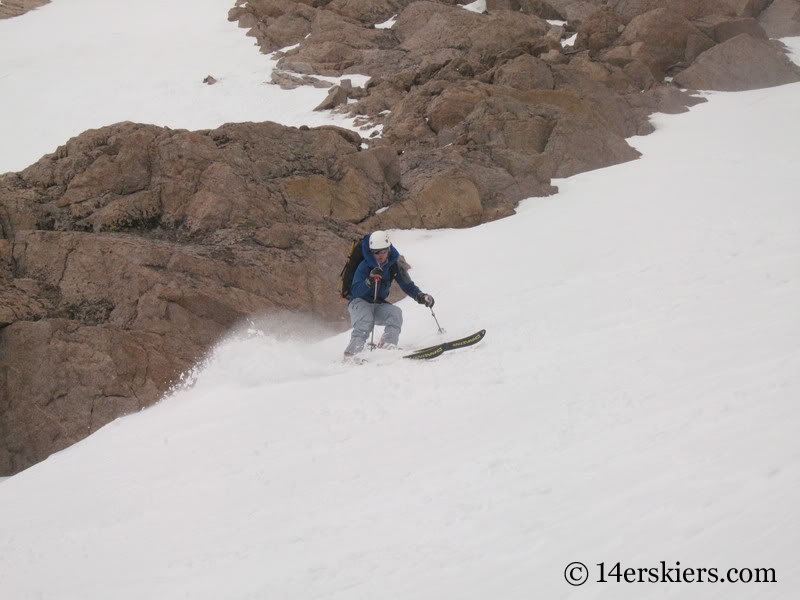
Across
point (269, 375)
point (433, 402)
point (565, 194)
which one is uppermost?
point (433, 402)

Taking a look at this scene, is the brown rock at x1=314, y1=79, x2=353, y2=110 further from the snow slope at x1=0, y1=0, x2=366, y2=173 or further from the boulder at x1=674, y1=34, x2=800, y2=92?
the boulder at x1=674, y1=34, x2=800, y2=92

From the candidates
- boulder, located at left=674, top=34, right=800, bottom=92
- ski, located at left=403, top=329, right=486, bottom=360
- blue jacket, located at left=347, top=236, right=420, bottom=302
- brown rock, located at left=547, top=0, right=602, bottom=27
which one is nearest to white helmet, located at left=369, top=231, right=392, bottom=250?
blue jacket, located at left=347, top=236, right=420, bottom=302

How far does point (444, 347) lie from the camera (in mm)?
7812

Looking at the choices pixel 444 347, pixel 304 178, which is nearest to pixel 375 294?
pixel 444 347

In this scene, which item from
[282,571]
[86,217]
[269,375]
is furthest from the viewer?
[86,217]

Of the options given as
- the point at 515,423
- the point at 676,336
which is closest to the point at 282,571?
the point at 515,423

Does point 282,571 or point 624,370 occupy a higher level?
point 282,571

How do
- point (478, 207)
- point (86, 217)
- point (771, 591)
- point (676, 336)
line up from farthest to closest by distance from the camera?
1. point (478, 207)
2. point (86, 217)
3. point (676, 336)
4. point (771, 591)

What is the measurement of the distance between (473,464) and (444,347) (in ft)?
9.97

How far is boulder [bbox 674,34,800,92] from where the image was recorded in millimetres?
24094

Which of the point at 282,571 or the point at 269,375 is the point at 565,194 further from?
the point at 282,571

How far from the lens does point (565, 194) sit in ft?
54.0

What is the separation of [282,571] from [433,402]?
245cm

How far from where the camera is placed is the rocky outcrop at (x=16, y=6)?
134 ft
